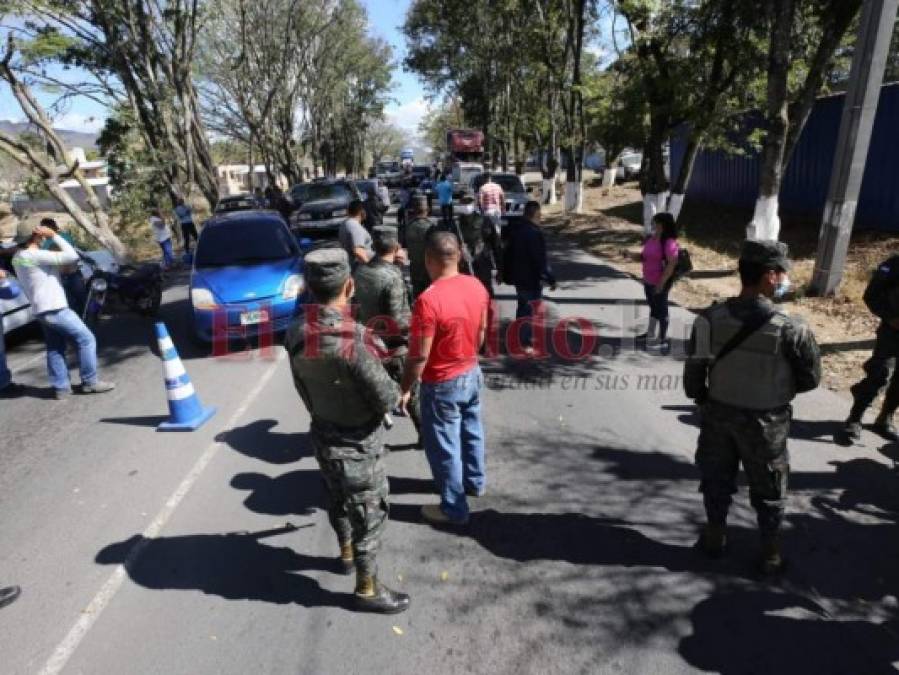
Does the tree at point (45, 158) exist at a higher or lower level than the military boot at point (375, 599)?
higher

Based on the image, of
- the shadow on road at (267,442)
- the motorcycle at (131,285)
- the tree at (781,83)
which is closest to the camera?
the shadow on road at (267,442)

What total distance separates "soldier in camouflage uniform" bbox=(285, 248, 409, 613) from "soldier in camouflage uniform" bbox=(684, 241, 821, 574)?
5.52 ft

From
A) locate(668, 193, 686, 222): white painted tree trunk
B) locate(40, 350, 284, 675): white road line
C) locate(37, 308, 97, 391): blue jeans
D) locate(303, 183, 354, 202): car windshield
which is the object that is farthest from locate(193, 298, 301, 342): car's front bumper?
locate(668, 193, 686, 222): white painted tree trunk

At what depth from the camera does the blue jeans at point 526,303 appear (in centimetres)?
686

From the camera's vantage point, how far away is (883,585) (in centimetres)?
307

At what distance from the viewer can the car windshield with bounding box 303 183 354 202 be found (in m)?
15.3

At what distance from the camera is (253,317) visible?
23.6ft

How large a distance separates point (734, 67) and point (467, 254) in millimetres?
8547

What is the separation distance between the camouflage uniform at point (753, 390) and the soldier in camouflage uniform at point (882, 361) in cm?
194

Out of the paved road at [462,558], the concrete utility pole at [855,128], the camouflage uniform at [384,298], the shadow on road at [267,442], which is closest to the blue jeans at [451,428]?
the paved road at [462,558]

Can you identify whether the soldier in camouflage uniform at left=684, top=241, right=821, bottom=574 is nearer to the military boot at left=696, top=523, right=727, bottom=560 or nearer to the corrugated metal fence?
the military boot at left=696, top=523, right=727, bottom=560

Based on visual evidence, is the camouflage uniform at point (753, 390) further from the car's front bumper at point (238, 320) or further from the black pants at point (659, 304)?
the car's front bumper at point (238, 320)

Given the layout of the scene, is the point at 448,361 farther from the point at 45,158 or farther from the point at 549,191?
the point at 549,191

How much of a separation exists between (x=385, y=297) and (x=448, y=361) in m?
1.12
